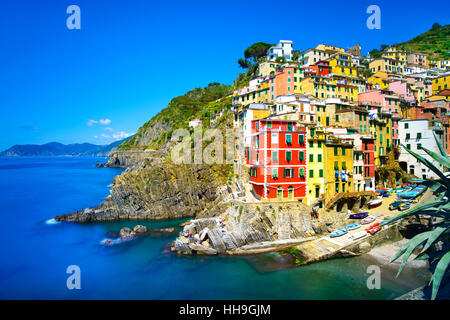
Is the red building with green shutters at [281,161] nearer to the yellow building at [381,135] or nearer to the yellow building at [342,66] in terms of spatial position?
the yellow building at [381,135]

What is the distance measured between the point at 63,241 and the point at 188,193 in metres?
21.0

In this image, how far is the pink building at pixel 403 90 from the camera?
58.0 meters

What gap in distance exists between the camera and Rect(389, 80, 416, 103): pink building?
58.0 m

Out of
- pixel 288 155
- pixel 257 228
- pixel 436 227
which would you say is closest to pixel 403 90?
pixel 288 155

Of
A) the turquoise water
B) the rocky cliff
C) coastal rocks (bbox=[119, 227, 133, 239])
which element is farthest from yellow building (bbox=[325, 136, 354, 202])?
coastal rocks (bbox=[119, 227, 133, 239])

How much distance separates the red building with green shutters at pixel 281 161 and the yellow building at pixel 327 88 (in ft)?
71.5

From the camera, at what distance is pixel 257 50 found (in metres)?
94.3

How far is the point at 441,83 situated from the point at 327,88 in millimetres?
35169

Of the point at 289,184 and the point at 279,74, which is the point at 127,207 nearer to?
the point at 289,184

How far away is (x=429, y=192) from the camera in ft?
108

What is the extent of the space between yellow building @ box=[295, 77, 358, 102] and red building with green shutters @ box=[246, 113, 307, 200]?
2180 cm

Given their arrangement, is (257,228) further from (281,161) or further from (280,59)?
(280,59)

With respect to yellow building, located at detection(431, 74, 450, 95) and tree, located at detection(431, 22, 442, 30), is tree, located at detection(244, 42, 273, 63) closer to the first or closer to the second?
yellow building, located at detection(431, 74, 450, 95)
